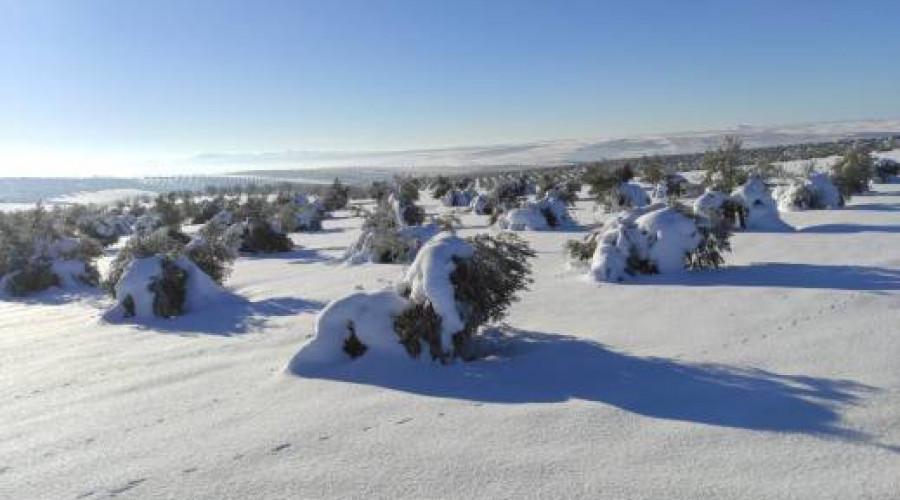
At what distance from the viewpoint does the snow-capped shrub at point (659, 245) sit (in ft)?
34.4

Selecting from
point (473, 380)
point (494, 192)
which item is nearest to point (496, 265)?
point (473, 380)

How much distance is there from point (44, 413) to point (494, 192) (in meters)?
21.9

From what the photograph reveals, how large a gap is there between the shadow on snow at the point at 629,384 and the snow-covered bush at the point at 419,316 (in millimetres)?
161

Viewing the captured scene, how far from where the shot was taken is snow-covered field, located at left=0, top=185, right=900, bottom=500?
3.88m

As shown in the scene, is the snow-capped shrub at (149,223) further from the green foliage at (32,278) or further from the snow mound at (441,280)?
the snow mound at (441,280)

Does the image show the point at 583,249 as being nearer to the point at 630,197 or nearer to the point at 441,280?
the point at 441,280

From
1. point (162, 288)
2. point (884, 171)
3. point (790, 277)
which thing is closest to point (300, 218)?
point (162, 288)

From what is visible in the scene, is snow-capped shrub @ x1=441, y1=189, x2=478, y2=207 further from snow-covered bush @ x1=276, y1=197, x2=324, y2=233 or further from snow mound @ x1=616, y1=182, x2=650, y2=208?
snow mound @ x1=616, y1=182, x2=650, y2=208

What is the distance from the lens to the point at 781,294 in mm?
8453

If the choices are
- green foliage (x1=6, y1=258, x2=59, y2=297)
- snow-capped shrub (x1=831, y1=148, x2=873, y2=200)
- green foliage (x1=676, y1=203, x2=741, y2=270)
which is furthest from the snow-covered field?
snow-capped shrub (x1=831, y1=148, x2=873, y2=200)

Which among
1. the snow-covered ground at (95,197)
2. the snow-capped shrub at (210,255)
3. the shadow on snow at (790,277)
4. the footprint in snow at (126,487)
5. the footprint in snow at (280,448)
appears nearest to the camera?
the footprint in snow at (126,487)

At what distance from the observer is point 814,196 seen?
19.1 meters

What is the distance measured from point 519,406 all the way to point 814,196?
16738mm

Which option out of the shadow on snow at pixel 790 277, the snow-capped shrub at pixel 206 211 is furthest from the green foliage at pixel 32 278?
the snow-capped shrub at pixel 206 211
